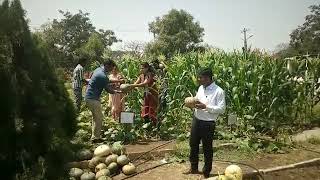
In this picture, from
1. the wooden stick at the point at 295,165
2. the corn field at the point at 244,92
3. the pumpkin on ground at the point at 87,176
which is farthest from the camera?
the corn field at the point at 244,92

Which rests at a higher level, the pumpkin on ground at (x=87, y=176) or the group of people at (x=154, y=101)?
the group of people at (x=154, y=101)

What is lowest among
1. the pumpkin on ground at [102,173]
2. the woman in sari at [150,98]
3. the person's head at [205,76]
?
the pumpkin on ground at [102,173]

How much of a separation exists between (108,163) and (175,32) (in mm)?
32508

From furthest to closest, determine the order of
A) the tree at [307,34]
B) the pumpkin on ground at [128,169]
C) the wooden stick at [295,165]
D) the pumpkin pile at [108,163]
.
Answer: the tree at [307,34] < the wooden stick at [295,165] < the pumpkin on ground at [128,169] < the pumpkin pile at [108,163]

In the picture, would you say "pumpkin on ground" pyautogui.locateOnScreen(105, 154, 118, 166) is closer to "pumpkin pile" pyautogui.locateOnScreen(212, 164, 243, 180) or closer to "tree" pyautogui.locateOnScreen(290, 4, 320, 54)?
"pumpkin pile" pyautogui.locateOnScreen(212, 164, 243, 180)

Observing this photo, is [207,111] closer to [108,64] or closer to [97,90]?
[108,64]

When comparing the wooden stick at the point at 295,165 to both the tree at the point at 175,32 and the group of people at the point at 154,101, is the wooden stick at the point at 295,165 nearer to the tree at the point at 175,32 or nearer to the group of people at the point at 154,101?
the group of people at the point at 154,101

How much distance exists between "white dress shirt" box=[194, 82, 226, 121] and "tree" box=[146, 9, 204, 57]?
3079cm

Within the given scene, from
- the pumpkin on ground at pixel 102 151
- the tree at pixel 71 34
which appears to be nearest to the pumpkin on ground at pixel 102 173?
the pumpkin on ground at pixel 102 151

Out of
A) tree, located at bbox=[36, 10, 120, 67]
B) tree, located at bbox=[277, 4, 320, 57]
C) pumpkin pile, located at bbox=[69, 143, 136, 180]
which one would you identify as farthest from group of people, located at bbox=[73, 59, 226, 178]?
tree, located at bbox=[277, 4, 320, 57]

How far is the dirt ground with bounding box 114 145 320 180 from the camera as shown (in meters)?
6.61

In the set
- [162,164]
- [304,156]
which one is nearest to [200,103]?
[162,164]

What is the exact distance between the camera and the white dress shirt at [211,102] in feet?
19.6

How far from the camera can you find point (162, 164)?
709cm
